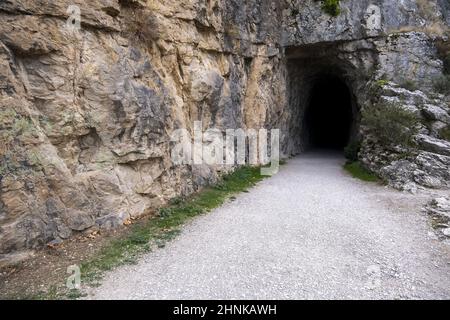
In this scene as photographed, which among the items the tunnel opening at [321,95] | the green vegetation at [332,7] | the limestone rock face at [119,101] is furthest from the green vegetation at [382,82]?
the green vegetation at [332,7]

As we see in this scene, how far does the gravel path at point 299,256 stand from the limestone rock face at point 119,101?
2.08 meters

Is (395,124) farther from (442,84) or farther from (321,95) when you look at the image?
(321,95)

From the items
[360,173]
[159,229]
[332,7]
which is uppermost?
[332,7]

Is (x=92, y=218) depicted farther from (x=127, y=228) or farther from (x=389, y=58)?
(x=389, y=58)

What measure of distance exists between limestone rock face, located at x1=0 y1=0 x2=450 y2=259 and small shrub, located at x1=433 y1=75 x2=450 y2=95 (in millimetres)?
467

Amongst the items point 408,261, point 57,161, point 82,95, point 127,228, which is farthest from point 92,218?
point 408,261

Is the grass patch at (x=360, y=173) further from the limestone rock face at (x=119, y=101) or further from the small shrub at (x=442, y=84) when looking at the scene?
the small shrub at (x=442, y=84)

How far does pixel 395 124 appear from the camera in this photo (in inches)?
562

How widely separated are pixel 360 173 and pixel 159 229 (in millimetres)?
10725

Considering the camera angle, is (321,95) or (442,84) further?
(321,95)

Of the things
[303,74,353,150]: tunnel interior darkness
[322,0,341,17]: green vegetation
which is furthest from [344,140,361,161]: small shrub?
[303,74,353,150]: tunnel interior darkness

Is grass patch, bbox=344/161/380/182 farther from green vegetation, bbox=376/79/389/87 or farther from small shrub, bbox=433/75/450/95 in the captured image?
small shrub, bbox=433/75/450/95

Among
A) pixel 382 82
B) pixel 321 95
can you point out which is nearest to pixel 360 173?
pixel 382 82

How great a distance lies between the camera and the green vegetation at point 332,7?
→ 1975cm
